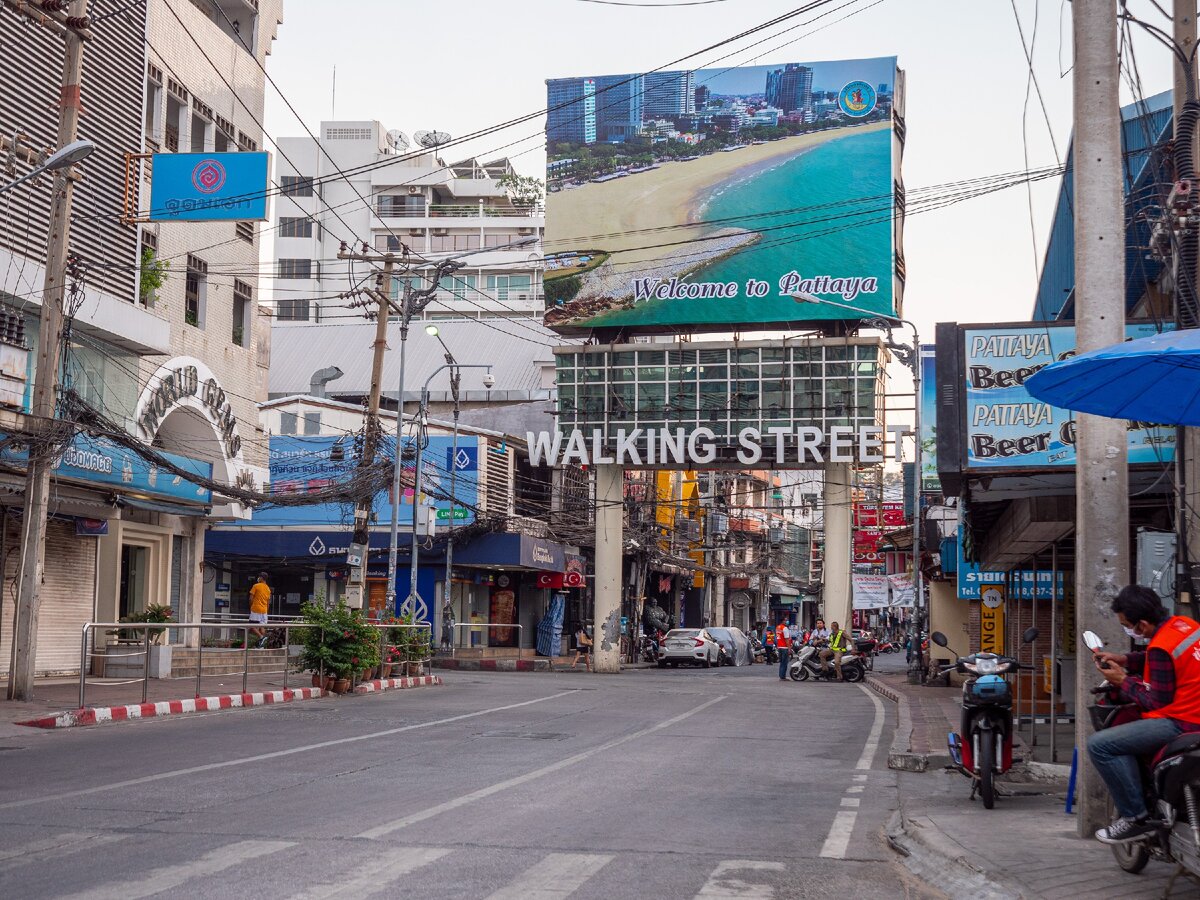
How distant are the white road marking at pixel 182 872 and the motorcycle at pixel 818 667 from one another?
31048mm


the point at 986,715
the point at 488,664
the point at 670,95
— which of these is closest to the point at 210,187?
the point at 986,715

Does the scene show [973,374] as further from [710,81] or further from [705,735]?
[710,81]

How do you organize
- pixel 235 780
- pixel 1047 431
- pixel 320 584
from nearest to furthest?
pixel 235 780, pixel 1047 431, pixel 320 584

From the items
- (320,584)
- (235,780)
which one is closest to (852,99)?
(320,584)

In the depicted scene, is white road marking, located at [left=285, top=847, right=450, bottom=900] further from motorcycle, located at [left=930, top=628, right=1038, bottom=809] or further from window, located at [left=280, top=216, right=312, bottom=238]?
window, located at [left=280, top=216, right=312, bottom=238]

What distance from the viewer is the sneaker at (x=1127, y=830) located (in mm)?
7566

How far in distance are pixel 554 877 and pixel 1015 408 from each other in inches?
300

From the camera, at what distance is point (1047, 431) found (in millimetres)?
13453

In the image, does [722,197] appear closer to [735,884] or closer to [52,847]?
[52,847]

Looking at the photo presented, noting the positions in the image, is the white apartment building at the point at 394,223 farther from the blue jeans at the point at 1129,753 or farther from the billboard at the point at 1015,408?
the blue jeans at the point at 1129,753

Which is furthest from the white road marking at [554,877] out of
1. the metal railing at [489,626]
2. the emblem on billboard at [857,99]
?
the emblem on billboard at [857,99]

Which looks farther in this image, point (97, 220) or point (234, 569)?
point (234, 569)

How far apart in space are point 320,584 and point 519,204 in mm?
43111

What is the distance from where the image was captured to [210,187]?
20297 millimetres
